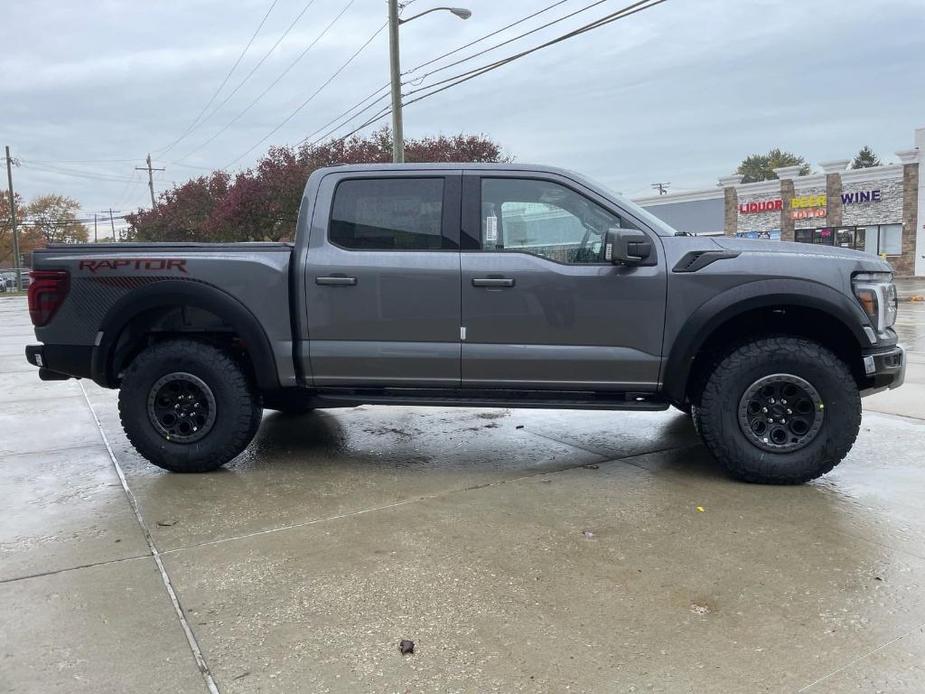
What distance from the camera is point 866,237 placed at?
3478 centimetres

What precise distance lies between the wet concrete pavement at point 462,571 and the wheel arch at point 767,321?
759 millimetres

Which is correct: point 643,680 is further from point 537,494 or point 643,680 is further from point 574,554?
point 537,494

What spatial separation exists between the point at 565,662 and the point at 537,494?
183 centimetres

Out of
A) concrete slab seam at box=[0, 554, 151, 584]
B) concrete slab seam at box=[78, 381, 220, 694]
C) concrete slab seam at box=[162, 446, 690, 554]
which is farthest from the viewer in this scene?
concrete slab seam at box=[162, 446, 690, 554]

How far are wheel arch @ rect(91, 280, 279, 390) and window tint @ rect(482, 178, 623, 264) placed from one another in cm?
162

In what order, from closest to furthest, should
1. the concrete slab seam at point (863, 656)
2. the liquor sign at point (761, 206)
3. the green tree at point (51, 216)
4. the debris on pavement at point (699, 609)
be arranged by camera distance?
the concrete slab seam at point (863, 656), the debris on pavement at point (699, 609), the liquor sign at point (761, 206), the green tree at point (51, 216)

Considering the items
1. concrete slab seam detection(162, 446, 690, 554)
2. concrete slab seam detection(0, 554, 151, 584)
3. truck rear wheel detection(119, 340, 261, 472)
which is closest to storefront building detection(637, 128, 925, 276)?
concrete slab seam detection(162, 446, 690, 554)

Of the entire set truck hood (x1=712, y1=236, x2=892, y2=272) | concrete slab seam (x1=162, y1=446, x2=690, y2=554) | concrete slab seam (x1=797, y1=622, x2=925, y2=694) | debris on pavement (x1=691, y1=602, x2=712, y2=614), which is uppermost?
truck hood (x1=712, y1=236, x2=892, y2=272)

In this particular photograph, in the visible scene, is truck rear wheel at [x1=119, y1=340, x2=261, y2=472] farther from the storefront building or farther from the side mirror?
the storefront building

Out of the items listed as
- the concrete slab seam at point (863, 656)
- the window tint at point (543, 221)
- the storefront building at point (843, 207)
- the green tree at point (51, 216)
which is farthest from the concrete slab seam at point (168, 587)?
the green tree at point (51, 216)

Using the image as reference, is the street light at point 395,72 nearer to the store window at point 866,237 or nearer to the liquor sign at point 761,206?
the store window at point 866,237

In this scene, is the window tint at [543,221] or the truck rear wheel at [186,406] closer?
the window tint at [543,221]

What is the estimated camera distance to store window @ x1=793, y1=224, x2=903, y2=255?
33.8m

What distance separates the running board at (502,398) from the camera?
4703mm
